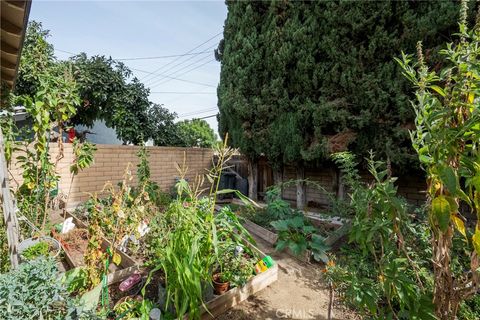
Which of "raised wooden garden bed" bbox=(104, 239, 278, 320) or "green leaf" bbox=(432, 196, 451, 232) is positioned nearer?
"green leaf" bbox=(432, 196, 451, 232)

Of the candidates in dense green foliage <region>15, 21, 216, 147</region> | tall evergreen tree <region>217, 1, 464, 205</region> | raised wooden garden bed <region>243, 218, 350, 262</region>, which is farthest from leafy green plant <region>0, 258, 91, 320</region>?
dense green foliage <region>15, 21, 216, 147</region>

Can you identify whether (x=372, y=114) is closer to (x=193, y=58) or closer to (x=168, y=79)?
(x=193, y=58)

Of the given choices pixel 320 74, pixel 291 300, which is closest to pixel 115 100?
pixel 320 74

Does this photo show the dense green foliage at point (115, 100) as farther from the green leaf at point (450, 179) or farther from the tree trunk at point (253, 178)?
the green leaf at point (450, 179)

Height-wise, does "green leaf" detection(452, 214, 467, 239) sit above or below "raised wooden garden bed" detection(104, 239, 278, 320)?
above

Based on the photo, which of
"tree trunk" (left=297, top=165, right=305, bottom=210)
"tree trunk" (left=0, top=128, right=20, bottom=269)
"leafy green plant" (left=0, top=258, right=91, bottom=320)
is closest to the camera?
"leafy green plant" (left=0, top=258, right=91, bottom=320)

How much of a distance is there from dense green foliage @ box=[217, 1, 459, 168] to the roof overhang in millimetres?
5009

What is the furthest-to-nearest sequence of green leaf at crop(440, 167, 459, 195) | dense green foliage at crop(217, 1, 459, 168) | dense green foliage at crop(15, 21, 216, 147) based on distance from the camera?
dense green foliage at crop(15, 21, 216, 147) < dense green foliage at crop(217, 1, 459, 168) < green leaf at crop(440, 167, 459, 195)

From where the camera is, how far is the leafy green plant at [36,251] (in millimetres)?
2785

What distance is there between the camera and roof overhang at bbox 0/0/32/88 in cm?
209

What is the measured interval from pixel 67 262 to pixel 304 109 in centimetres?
565

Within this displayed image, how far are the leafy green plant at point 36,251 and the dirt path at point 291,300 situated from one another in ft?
7.34

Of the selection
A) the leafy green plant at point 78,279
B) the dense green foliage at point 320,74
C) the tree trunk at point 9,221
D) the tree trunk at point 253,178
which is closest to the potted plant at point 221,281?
the leafy green plant at point 78,279

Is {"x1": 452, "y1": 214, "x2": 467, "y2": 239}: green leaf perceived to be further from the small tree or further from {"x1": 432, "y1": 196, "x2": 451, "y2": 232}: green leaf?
{"x1": 432, "y1": 196, "x2": 451, "y2": 232}: green leaf
